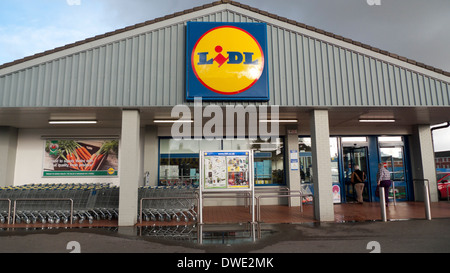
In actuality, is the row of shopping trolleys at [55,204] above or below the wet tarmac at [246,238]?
above

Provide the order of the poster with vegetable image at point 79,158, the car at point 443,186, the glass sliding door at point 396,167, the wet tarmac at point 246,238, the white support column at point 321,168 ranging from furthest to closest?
the glass sliding door at point 396,167 < the car at point 443,186 < the poster with vegetable image at point 79,158 < the white support column at point 321,168 < the wet tarmac at point 246,238

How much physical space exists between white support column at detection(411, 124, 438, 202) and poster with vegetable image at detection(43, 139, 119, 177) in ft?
43.6

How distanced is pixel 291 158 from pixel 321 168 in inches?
134

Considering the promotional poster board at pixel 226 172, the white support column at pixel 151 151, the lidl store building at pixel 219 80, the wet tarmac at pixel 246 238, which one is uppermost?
the lidl store building at pixel 219 80

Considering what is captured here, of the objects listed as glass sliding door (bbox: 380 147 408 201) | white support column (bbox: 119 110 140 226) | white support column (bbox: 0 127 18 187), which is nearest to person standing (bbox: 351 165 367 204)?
glass sliding door (bbox: 380 147 408 201)

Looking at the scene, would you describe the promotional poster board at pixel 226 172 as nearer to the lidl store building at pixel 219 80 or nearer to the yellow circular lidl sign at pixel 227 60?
the lidl store building at pixel 219 80

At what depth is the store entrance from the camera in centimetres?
1275

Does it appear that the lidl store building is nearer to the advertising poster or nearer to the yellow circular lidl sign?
the yellow circular lidl sign

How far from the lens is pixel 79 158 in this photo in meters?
11.9

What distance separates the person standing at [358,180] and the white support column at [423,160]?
9.50ft

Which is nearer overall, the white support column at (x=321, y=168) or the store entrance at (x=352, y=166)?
the white support column at (x=321, y=168)

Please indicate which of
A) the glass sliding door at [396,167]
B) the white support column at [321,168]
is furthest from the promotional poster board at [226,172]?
the glass sliding door at [396,167]

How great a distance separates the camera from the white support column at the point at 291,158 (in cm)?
1192
